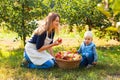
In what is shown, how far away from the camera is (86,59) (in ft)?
17.5

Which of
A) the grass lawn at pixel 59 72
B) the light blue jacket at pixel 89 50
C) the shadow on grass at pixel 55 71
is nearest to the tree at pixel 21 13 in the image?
the grass lawn at pixel 59 72

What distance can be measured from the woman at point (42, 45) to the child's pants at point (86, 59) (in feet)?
1.69

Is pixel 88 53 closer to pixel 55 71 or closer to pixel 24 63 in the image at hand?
pixel 55 71

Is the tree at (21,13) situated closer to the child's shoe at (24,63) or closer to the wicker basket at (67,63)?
the child's shoe at (24,63)

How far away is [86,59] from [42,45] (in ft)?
2.70

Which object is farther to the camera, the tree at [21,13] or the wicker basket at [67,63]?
the tree at [21,13]

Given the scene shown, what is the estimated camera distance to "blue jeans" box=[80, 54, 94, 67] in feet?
17.3

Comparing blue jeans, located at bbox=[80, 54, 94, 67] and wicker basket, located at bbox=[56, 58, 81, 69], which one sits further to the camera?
blue jeans, located at bbox=[80, 54, 94, 67]

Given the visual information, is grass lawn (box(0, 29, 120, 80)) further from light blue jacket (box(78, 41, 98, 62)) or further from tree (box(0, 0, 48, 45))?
tree (box(0, 0, 48, 45))

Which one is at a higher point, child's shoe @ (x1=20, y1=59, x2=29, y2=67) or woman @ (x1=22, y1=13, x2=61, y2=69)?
woman @ (x1=22, y1=13, x2=61, y2=69)

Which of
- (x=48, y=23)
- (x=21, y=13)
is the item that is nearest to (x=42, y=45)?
(x=48, y=23)

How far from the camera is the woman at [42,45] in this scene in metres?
5.03

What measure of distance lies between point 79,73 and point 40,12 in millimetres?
2908

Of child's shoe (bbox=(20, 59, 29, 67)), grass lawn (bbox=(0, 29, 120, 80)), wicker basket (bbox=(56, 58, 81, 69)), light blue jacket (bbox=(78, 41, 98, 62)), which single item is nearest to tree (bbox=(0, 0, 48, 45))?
grass lawn (bbox=(0, 29, 120, 80))
